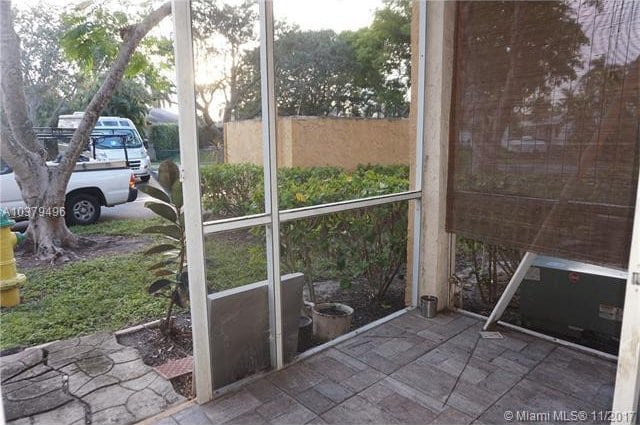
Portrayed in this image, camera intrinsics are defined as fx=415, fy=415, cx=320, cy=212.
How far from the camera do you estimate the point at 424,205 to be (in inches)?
123

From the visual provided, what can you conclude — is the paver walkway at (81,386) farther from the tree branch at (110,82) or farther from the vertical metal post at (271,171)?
the tree branch at (110,82)

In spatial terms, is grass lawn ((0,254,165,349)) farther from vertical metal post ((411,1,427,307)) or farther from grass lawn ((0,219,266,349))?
vertical metal post ((411,1,427,307))

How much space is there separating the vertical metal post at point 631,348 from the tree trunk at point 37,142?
5103 millimetres

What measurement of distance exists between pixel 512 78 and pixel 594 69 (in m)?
0.44

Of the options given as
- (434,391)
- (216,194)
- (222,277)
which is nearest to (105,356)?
(222,277)

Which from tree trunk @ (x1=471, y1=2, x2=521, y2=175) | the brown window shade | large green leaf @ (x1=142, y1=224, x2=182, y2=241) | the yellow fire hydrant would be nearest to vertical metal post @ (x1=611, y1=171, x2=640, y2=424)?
the brown window shade

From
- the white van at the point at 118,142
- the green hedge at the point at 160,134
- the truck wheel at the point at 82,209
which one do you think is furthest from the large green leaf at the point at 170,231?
the green hedge at the point at 160,134

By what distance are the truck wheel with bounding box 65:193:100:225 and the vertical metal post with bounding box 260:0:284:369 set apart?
573 cm

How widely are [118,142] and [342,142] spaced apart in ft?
29.8

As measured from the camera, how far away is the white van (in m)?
11.3

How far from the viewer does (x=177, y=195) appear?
282cm

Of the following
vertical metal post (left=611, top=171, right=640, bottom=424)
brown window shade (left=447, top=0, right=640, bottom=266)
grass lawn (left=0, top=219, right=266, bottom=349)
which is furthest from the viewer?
grass lawn (left=0, top=219, right=266, bottom=349)

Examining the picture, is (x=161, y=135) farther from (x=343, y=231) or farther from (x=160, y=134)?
(x=343, y=231)

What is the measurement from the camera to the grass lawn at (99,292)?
7.54ft
